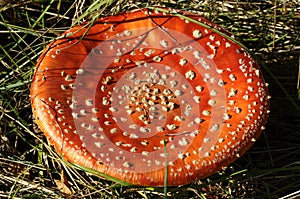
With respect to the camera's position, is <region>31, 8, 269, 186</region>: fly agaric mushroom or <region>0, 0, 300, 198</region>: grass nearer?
<region>31, 8, 269, 186</region>: fly agaric mushroom

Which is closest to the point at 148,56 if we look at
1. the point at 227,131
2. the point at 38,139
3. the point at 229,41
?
the point at 229,41

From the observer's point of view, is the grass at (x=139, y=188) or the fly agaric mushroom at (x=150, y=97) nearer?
the fly agaric mushroom at (x=150, y=97)

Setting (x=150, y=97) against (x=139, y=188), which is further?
(x=139, y=188)

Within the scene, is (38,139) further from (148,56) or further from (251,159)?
(251,159)

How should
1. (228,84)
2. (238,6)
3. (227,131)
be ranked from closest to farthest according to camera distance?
(227,131) < (228,84) < (238,6)
